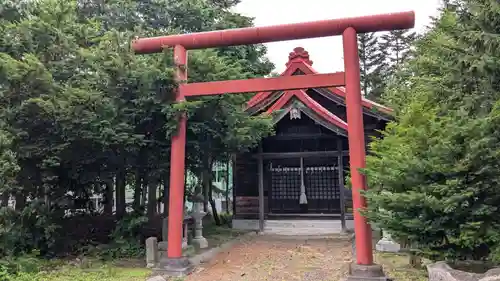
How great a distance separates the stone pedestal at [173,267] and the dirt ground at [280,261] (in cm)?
17

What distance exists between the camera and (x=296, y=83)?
301 inches

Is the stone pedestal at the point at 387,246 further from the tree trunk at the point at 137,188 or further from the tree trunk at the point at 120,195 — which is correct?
the tree trunk at the point at 120,195

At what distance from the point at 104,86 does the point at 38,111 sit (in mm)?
1434

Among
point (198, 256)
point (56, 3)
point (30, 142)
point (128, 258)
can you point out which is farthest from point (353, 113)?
point (56, 3)

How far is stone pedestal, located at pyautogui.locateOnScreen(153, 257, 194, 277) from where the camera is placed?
7684mm

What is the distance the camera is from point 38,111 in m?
8.20

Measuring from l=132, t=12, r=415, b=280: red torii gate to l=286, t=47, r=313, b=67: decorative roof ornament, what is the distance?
660 centimetres

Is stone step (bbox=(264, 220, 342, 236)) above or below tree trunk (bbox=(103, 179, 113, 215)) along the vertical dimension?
below

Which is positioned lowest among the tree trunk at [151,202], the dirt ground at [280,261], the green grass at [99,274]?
the dirt ground at [280,261]

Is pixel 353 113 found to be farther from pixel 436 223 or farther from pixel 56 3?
pixel 56 3

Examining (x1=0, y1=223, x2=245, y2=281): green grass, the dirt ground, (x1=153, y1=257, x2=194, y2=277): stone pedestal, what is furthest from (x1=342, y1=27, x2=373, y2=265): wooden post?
(x1=0, y1=223, x2=245, y2=281): green grass

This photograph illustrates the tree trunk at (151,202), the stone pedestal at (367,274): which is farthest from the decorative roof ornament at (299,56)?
the stone pedestal at (367,274)

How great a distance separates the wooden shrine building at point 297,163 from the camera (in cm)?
1371

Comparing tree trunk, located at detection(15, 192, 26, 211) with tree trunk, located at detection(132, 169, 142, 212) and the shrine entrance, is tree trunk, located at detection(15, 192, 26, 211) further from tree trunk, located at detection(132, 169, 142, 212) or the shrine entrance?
the shrine entrance
